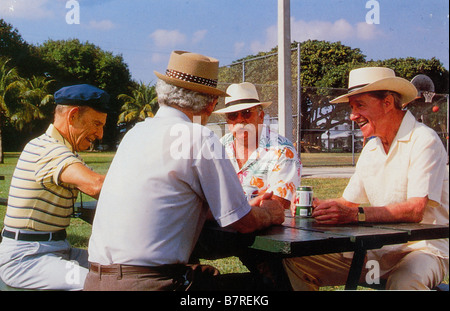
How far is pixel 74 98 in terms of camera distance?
292 centimetres

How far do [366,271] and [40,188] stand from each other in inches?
74.4

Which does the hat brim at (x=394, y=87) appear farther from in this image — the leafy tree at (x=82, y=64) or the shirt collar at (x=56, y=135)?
the leafy tree at (x=82, y=64)

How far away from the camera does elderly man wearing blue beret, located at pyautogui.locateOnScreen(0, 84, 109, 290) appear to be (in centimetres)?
256

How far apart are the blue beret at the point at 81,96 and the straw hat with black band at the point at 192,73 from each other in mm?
729

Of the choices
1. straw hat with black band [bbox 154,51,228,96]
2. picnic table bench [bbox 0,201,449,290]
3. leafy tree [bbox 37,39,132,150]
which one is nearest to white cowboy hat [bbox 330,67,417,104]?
picnic table bench [bbox 0,201,449,290]

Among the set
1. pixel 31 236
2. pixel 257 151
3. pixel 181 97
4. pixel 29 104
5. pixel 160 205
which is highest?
pixel 29 104

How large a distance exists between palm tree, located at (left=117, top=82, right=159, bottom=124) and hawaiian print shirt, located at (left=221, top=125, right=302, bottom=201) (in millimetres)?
44746

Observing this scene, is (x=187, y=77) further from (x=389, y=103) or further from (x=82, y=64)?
(x=82, y=64)

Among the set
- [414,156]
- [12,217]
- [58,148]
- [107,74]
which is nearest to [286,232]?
[414,156]

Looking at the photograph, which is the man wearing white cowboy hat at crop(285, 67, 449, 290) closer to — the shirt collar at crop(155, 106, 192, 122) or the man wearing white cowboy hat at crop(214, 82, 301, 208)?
the man wearing white cowboy hat at crop(214, 82, 301, 208)

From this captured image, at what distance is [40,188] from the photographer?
2.66 meters

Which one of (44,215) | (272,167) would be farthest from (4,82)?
(44,215)
